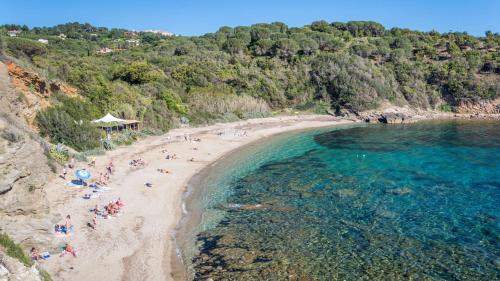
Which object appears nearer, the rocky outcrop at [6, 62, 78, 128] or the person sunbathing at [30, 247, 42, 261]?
the person sunbathing at [30, 247, 42, 261]

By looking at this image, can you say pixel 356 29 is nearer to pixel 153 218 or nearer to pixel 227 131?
pixel 227 131

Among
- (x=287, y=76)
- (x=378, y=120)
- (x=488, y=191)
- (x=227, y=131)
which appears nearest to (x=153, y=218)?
(x=488, y=191)

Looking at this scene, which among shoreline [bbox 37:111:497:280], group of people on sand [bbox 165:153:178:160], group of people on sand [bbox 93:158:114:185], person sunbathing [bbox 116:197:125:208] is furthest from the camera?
group of people on sand [bbox 165:153:178:160]

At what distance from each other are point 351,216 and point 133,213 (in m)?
11.5

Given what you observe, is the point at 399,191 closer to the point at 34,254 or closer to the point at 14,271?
the point at 34,254

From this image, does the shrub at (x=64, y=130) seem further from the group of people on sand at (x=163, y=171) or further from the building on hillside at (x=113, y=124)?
the group of people on sand at (x=163, y=171)

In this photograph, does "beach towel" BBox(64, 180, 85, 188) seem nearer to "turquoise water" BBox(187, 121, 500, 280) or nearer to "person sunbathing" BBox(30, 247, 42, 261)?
"turquoise water" BBox(187, 121, 500, 280)

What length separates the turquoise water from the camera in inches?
615

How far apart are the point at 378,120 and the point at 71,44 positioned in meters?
76.8

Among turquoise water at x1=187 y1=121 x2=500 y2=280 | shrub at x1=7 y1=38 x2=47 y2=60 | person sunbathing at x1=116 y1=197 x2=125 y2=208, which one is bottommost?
turquoise water at x1=187 y1=121 x2=500 y2=280

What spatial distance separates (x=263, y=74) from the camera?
69.7 metres

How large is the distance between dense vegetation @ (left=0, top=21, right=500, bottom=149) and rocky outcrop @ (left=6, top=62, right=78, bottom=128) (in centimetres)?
107

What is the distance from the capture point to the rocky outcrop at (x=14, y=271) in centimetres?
915

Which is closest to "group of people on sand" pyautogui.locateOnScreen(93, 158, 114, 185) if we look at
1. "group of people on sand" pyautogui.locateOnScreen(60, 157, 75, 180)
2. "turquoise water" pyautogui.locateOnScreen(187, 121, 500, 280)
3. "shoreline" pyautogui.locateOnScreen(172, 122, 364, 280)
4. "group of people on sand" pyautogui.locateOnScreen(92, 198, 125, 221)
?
"group of people on sand" pyautogui.locateOnScreen(60, 157, 75, 180)
